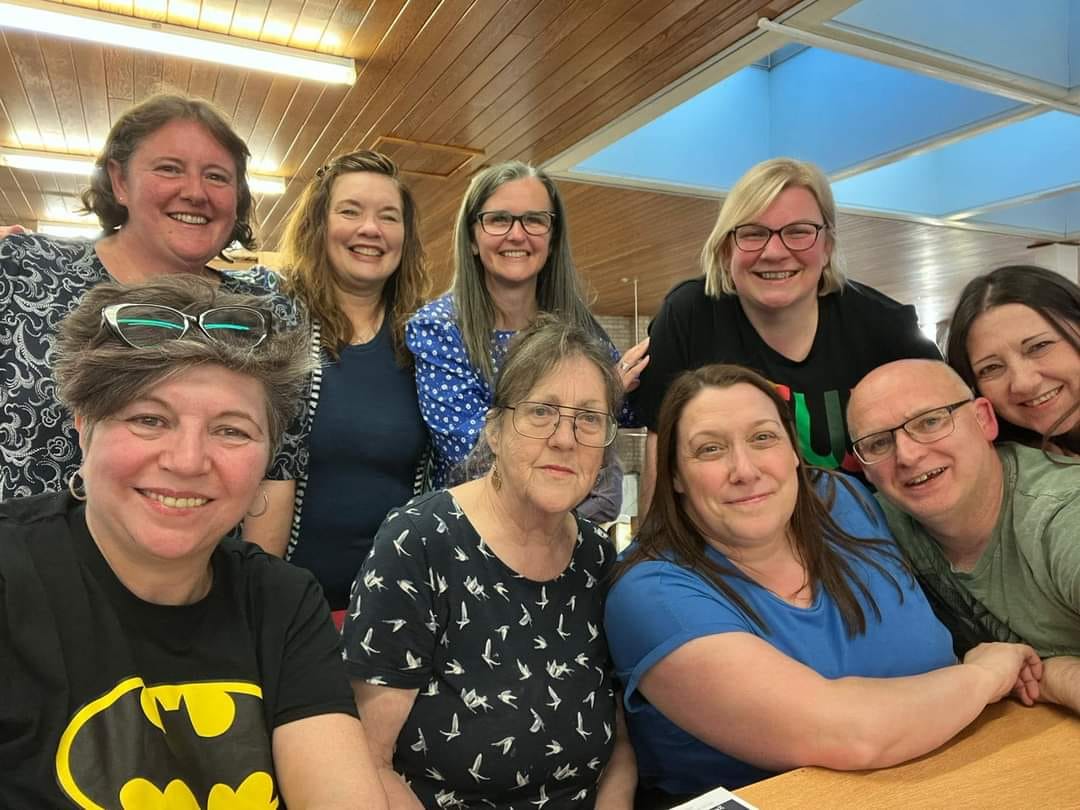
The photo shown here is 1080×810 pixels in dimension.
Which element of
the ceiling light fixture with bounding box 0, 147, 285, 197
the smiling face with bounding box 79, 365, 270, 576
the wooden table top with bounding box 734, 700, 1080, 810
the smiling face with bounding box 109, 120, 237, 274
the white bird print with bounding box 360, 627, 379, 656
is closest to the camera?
the smiling face with bounding box 79, 365, 270, 576

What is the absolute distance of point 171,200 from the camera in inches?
75.4

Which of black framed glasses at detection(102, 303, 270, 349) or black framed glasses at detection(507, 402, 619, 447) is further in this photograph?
black framed glasses at detection(507, 402, 619, 447)

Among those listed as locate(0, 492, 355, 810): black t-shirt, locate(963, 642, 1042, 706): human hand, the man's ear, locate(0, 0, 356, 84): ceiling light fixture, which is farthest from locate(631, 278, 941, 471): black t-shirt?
locate(0, 0, 356, 84): ceiling light fixture

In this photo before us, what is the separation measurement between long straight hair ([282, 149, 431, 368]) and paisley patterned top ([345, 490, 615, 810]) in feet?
2.32

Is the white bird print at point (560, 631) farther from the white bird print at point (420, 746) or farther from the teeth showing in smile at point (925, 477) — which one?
the teeth showing in smile at point (925, 477)

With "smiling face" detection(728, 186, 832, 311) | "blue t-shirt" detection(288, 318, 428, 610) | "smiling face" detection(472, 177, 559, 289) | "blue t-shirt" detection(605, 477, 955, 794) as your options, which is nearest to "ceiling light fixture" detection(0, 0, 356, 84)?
"smiling face" detection(472, 177, 559, 289)

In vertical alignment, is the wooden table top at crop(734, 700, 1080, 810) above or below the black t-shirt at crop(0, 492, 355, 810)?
below

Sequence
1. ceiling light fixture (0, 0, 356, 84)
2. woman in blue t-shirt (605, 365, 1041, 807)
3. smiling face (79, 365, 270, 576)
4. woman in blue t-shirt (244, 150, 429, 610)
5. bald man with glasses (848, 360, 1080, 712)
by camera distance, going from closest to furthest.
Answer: smiling face (79, 365, 270, 576)
woman in blue t-shirt (605, 365, 1041, 807)
bald man with glasses (848, 360, 1080, 712)
woman in blue t-shirt (244, 150, 429, 610)
ceiling light fixture (0, 0, 356, 84)

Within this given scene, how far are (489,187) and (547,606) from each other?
3.93ft

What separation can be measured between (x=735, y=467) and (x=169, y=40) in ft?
11.7

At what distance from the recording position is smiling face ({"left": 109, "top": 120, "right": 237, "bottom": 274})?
190cm

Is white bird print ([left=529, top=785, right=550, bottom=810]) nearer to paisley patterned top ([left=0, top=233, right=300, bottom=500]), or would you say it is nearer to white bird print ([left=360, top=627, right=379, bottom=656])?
white bird print ([left=360, top=627, right=379, bottom=656])

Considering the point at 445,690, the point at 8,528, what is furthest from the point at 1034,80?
the point at 8,528

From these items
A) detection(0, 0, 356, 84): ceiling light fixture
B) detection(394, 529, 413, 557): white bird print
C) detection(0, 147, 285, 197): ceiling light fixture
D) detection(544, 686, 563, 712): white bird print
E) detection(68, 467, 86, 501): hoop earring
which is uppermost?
detection(0, 147, 285, 197): ceiling light fixture
